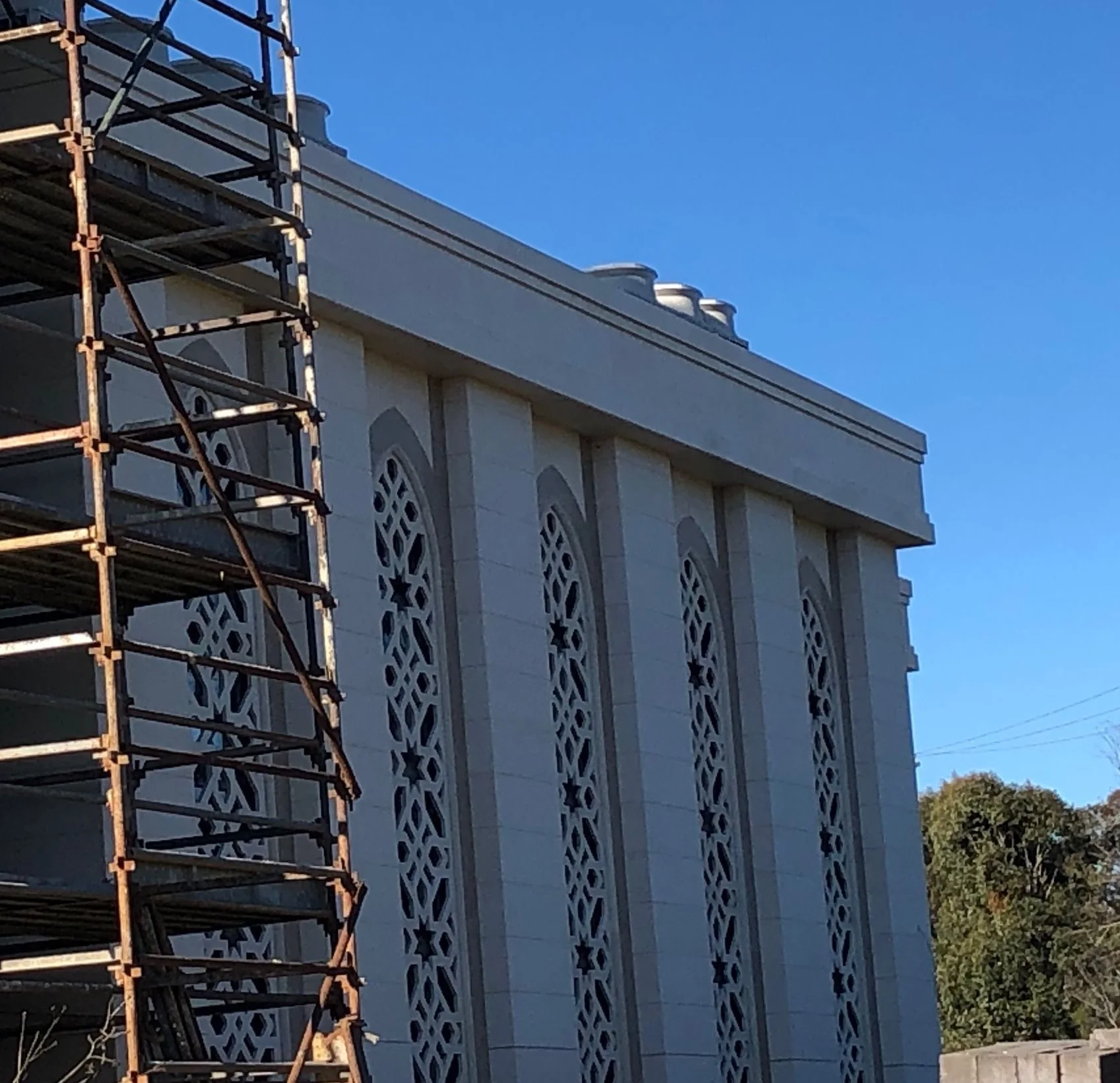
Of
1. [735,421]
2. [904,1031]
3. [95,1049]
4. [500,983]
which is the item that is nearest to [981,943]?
[904,1031]

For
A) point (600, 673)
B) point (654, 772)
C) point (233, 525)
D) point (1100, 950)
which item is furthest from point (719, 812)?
point (1100, 950)

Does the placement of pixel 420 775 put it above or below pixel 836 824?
above

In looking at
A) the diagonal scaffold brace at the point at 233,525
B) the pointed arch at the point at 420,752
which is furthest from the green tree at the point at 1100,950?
the diagonal scaffold brace at the point at 233,525

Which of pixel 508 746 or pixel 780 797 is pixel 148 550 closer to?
pixel 508 746

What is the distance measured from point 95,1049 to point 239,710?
2777mm

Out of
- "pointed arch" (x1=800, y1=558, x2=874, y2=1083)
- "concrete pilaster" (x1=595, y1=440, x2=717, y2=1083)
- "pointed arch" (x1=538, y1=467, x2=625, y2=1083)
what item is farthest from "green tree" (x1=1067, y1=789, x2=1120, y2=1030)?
"pointed arch" (x1=538, y1=467, x2=625, y2=1083)

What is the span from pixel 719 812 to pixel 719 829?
5.4 inches

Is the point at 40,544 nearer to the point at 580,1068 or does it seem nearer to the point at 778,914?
the point at 580,1068

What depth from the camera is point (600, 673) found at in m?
19.4

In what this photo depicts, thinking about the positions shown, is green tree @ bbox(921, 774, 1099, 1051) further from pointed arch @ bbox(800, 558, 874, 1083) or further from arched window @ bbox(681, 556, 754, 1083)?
arched window @ bbox(681, 556, 754, 1083)

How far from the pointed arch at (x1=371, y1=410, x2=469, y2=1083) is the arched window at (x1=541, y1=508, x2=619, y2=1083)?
1324mm

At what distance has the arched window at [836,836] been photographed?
22.2m

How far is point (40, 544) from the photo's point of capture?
11445mm

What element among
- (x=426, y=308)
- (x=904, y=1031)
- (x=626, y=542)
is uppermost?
(x=426, y=308)
